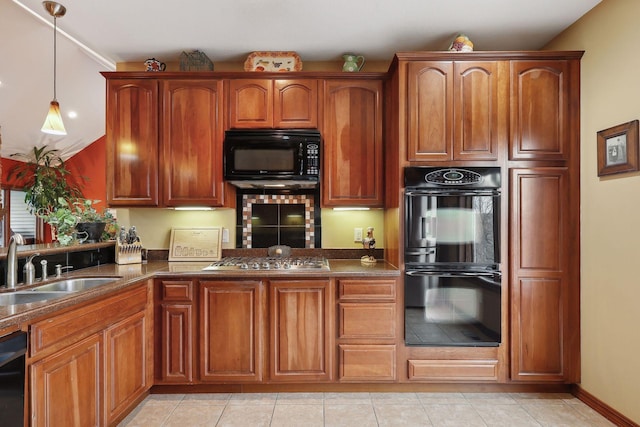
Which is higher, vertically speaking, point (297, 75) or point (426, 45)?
point (426, 45)

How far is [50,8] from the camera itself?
2320 mm

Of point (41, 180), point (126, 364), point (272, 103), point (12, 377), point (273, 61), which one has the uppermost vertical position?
point (273, 61)

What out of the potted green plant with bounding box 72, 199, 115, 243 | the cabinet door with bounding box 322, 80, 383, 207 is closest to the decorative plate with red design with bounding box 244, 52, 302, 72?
the cabinet door with bounding box 322, 80, 383, 207

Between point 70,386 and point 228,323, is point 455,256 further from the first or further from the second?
point 70,386

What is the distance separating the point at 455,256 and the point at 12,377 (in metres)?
2.42

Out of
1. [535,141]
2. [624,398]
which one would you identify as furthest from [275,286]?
[624,398]

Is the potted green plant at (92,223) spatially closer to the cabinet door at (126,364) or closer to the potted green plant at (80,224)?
the potted green plant at (80,224)

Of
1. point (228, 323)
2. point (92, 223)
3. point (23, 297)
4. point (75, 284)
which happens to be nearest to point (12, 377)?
point (23, 297)

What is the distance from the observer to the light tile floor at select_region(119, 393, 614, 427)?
2.23m

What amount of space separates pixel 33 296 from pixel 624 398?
137 inches

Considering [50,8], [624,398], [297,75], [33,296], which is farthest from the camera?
[297,75]

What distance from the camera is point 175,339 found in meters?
2.51

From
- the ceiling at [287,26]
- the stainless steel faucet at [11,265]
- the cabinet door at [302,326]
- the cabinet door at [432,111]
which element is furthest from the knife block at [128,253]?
the cabinet door at [432,111]

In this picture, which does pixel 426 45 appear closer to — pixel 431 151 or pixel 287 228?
pixel 431 151
